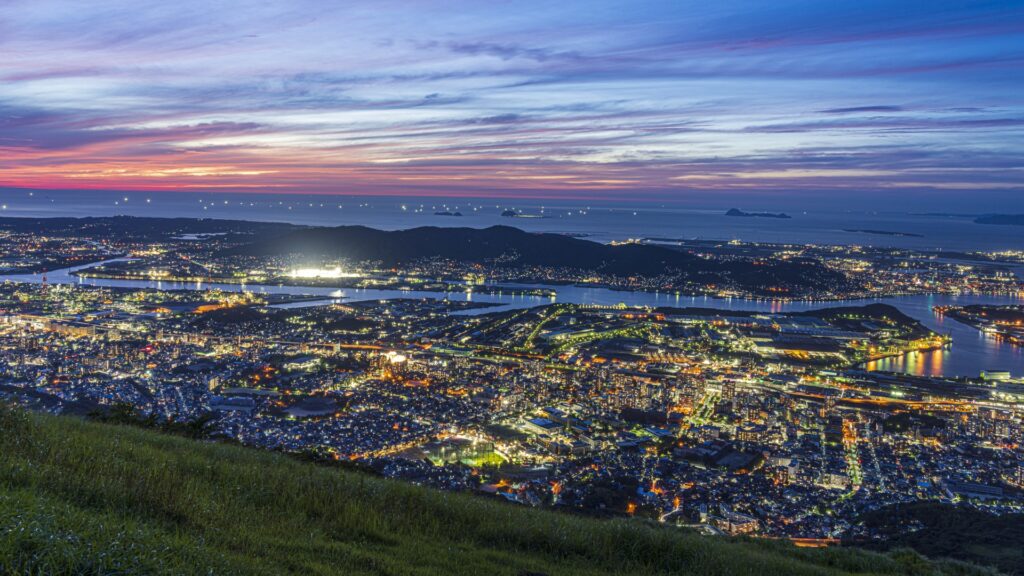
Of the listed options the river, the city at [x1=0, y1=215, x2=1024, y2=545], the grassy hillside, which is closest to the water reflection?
the city at [x1=0, y1=215, x2=1024, y2=545]

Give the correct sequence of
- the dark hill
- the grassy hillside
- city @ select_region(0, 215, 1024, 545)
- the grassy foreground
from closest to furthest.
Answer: the grassy foreground → the grassy hillside → city @ select_region(0, 215, 1024, 545) → the dark hill

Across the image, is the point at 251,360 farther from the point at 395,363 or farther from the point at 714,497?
the point at 714,497

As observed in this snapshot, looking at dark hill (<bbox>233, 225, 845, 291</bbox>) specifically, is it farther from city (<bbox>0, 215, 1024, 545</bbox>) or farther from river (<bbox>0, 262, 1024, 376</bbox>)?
city (<bbox>0, 215, 1024, 545</bbox>)

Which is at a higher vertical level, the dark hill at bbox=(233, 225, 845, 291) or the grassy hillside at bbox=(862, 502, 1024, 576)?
the dark hill at bbox=(233, 225, 845, 291)

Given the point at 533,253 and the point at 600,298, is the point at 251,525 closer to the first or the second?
the point at 600,298

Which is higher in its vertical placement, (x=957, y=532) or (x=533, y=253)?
(x=533, y=253)

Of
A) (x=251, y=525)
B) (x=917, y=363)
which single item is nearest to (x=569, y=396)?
(x=917, y=363)

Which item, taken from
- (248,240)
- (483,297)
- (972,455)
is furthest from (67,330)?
(248,240)

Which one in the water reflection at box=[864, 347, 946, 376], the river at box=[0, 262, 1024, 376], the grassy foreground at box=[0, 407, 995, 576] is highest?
the grassy foreground at box=[0, 407, 995, 576]

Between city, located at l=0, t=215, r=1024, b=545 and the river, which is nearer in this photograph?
city, located at l=0, t=215, r=1024, b=545
